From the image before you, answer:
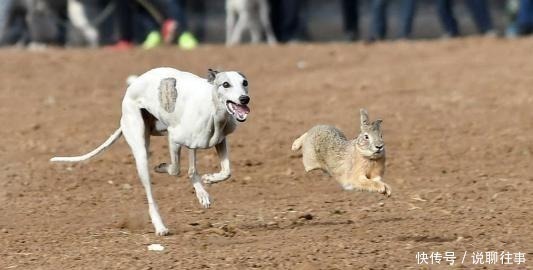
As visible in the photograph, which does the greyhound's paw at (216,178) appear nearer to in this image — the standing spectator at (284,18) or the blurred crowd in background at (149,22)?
the blurred crowd in background at (149,22)

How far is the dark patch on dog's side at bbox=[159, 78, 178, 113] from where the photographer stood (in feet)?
30.3

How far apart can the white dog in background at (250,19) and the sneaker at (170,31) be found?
818 mm

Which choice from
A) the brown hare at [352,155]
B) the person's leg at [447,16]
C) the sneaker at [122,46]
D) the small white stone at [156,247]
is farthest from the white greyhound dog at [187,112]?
the person's leg at [447,16]

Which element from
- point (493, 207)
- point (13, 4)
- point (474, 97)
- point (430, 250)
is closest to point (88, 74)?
point (13, 4)

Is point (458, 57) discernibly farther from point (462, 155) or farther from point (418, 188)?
point (418, 188)

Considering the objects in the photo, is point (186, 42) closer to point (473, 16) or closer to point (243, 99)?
point (473, 16)

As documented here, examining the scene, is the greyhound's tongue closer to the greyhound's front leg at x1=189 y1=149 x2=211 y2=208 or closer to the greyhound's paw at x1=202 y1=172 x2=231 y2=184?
the greyhound's paw at x1=202 y1=172 x2=231 y2=184

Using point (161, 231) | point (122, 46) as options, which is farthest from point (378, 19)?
point (161, 231)

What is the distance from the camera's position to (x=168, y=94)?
30.4 feet

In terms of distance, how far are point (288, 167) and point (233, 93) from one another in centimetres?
442

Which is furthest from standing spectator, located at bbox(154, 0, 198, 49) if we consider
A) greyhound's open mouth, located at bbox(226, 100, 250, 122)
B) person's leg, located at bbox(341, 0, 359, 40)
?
greyhound's open mouth, located at bbox(226, 100, 250, 122)

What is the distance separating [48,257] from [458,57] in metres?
10.3

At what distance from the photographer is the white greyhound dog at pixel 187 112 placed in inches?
349

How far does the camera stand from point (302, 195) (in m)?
11.9
